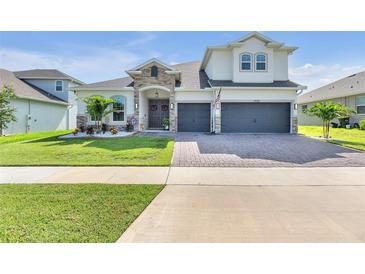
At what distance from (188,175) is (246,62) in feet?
46.6

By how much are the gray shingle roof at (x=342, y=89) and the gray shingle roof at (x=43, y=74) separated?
29.1 metres

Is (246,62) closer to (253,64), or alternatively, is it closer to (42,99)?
(253,64)

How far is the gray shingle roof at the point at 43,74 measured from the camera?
25566mm

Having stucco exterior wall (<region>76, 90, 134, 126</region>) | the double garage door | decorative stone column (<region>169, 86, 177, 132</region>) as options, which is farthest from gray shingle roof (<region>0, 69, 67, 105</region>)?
the double garage door

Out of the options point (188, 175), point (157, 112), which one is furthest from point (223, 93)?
point (188, 175)

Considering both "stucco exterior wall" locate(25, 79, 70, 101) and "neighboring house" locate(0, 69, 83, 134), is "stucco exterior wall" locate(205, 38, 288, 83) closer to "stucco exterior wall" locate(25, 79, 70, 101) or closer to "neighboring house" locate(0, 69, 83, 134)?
"neighboring house" locate(0, 69, 83, 134)

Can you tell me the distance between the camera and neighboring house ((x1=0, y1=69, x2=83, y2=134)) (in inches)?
818

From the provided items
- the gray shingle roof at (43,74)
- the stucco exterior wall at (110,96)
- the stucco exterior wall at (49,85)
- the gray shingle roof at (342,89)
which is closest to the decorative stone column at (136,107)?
the stucco exterior wall at (110,96)

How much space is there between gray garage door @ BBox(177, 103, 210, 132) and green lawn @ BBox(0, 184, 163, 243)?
1324 cm

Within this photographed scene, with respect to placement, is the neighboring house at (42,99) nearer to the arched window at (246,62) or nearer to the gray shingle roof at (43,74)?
the gray shingle roof at (43,74)

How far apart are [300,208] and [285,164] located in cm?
441

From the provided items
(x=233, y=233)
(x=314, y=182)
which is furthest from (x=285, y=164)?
(x=233, y=233)

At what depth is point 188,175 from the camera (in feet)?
23.8
